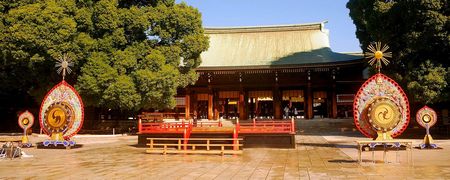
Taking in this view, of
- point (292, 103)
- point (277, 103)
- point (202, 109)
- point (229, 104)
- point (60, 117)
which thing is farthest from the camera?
point (229, 104)

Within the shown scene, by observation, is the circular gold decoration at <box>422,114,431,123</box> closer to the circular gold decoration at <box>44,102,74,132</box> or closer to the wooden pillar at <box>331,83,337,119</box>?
the wooden pillar at <box>331,83,337,119</box>

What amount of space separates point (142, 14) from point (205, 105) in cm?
1320

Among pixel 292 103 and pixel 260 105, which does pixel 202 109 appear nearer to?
pixel 260 105

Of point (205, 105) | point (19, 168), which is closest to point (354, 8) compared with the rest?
point (205, 105)

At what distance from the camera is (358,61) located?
29312 millimetres

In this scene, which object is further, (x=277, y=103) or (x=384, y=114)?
(x=277, y=103)

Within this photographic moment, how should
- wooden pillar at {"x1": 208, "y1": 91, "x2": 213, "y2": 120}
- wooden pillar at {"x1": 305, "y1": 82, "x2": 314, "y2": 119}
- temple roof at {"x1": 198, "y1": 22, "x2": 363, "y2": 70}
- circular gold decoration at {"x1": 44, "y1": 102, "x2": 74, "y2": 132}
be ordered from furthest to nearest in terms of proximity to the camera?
wooden pillar at {"x1": 208, "y1": 91, "x2": 213, "y2": 120}
temple roof at {"x1": 198, "y1": 22, "x2": 363, "y2": 70}
wooden pillar at {"x1": 305, "y1": 82, "x2": 314, "y2": 119}
circular gold decoration at {"x1": 44, "y1": 102, "x2": 74, "y2": 132}

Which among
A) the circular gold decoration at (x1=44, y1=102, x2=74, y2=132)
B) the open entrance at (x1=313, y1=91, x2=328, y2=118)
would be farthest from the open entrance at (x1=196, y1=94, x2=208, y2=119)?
the circular gold decoration at (x1=44, y1=102, x2=74, y2=132)

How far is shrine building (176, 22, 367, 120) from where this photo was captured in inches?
1249

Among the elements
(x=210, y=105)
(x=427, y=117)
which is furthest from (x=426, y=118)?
(x=210, y=105)

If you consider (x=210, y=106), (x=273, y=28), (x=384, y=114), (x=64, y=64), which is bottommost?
(x=384, y=114)

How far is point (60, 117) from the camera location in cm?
1869

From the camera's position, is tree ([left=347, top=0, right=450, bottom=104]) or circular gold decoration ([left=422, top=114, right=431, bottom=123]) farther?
tree ([left=347, top=0, right=450, bottom=104])

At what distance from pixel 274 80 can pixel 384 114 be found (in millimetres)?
18000
